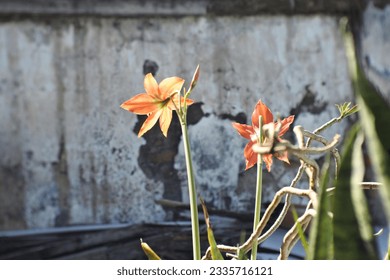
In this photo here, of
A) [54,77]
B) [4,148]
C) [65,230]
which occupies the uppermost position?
[54,77]

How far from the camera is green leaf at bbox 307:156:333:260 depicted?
36 cm

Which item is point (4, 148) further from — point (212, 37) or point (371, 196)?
point (371, 196)

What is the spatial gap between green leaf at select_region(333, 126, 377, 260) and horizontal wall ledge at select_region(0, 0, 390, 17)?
3.37 m

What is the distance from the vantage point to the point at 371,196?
362cm

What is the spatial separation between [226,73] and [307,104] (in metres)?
0.40

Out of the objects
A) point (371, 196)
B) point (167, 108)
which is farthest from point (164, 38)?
point (167, 108)

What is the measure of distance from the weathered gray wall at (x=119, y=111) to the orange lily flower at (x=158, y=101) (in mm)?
3037

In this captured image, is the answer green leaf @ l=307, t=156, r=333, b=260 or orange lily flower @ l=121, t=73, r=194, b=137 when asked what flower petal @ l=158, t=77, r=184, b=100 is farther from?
green leaf @ l=307, t=156, r=333, b=260

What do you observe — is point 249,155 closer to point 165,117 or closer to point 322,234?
point 165,117

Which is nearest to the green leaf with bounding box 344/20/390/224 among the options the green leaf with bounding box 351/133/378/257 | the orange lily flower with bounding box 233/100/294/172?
the green leaf with bounding box 351/133/378/257

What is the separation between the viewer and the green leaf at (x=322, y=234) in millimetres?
364

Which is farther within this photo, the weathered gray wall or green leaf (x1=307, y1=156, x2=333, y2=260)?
the weathered gray wall

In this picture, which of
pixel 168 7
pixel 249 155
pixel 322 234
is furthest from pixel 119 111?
pixel 322 234
